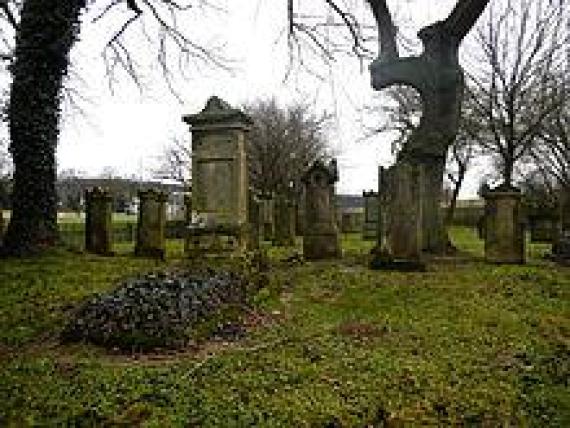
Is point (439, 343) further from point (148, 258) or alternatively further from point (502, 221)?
point (148, 258)

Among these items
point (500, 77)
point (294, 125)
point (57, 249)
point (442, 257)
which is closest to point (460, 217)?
point (294, 125)

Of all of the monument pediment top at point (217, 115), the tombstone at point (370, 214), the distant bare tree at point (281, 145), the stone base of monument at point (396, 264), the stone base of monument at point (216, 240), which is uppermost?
the distant bare tree at point (281, 145)

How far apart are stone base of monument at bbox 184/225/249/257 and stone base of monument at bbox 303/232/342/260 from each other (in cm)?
478

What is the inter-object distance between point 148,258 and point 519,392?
965cm

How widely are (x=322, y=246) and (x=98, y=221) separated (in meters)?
5.15

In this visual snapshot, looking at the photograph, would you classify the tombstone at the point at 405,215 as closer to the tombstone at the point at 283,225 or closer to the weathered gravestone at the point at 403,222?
the weathered gravestone at the point at 403,222

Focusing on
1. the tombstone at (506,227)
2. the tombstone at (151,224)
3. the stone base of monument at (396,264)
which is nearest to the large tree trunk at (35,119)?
the tombstone at (151,224)

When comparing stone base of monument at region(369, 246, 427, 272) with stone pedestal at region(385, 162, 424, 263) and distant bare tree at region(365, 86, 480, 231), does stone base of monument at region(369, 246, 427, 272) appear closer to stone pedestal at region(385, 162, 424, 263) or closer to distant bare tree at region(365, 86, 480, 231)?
stone pedestal at region(385, 162, 424, 263)

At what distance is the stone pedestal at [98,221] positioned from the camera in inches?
549

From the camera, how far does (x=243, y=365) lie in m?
5.56

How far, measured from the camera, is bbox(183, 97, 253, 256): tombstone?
8.91m

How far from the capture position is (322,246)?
44.6 feet

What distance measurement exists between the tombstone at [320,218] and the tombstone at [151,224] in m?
3.32

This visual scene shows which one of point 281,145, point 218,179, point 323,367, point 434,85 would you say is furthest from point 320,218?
point 281,145
